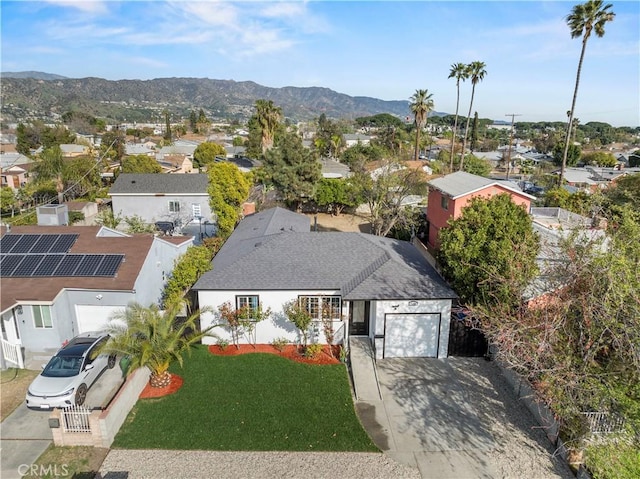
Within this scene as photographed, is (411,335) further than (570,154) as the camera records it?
No

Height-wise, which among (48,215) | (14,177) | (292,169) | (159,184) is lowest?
(14,177)

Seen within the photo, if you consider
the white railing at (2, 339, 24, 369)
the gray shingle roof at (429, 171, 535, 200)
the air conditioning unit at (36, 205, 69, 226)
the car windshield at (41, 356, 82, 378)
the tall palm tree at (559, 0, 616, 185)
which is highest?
the tall palm tree at (559, 0, 616, 185)

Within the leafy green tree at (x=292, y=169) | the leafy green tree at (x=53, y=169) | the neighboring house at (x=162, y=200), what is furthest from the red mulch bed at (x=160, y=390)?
the leafy green tree at (x=53, y=169)

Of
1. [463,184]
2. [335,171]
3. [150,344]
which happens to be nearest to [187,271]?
[150,344]

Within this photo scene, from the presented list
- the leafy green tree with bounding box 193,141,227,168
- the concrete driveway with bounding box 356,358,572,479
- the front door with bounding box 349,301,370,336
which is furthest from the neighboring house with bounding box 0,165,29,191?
the concrete driveway with bounding box 356,358,572,479

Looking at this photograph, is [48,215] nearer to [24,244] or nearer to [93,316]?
[24,244]

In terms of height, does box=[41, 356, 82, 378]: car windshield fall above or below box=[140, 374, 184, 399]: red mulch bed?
above

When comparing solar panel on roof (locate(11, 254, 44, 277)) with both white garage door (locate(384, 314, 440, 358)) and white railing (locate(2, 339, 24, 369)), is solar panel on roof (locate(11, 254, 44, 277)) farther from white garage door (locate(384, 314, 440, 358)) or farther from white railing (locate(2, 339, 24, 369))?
white garage door (locate(384, 314, 440, 358))
